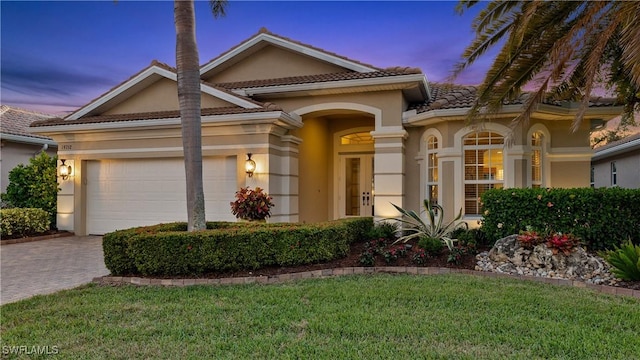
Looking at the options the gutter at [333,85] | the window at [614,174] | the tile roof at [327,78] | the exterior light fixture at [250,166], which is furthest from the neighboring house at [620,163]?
the exterior light fixture at [250,166]

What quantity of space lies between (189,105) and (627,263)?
8032mm

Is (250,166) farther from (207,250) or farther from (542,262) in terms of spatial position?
(542,262)

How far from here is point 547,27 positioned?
23.8 feet

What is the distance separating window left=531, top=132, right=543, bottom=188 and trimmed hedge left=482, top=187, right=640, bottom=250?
2842mm

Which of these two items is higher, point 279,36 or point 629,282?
point 279,36

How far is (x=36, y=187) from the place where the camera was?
13.4 meters

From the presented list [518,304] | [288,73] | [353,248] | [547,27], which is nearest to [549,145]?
[547,27]

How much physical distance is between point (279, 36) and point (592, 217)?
9897mm

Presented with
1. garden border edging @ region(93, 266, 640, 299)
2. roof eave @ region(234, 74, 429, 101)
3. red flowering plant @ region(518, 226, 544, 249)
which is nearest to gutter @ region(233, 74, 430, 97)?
roof eave @ region(234, 74, 429, 101)

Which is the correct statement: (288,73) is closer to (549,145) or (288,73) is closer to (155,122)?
(155,122)

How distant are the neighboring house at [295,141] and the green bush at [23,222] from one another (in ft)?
1.71

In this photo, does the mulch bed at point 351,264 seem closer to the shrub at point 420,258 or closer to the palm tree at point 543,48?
the shrub at point 420,258

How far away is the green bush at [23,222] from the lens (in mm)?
11512

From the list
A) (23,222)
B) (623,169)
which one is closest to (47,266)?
(23,222)
